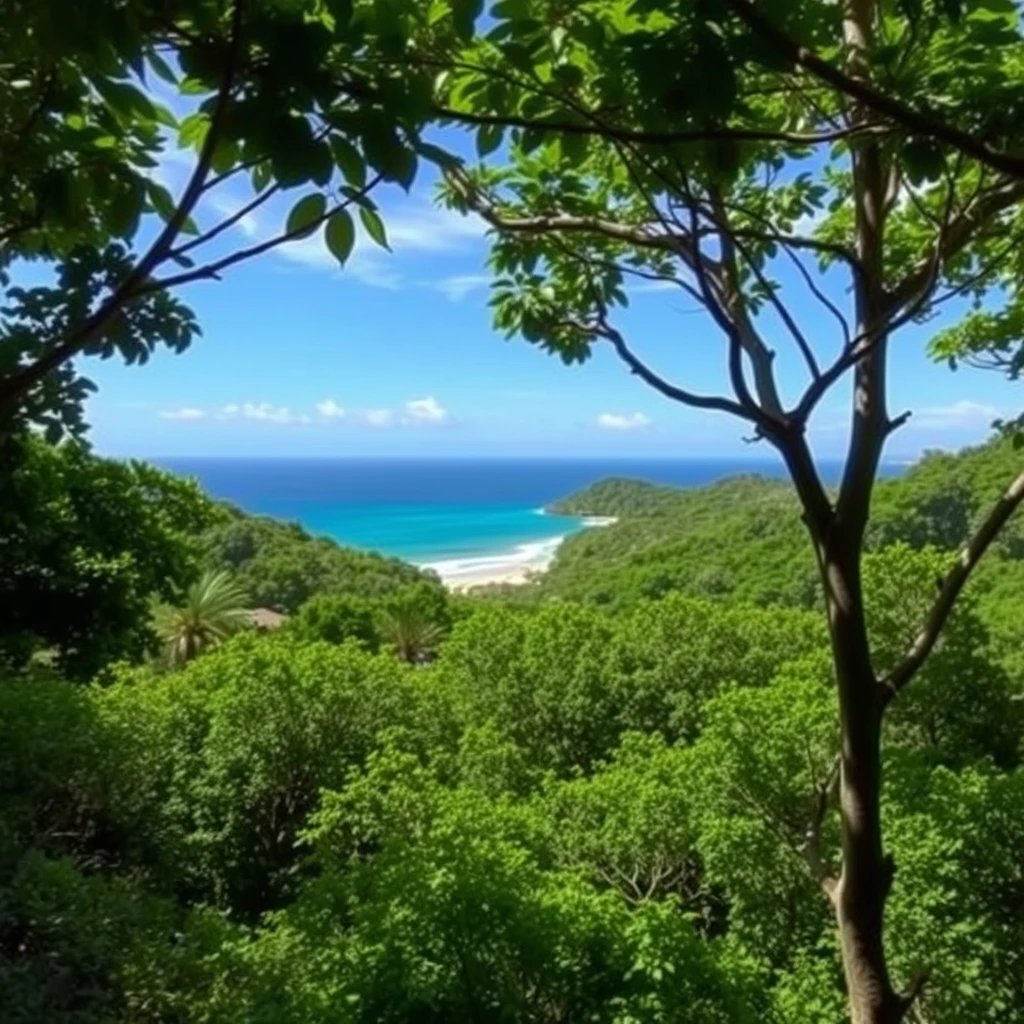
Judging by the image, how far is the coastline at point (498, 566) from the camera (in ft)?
183

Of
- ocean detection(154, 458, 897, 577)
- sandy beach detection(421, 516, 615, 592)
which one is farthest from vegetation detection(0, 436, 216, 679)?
sandy beach detection(421, 516, 615, 592)

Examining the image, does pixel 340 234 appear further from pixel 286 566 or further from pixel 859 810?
pixel 286 566

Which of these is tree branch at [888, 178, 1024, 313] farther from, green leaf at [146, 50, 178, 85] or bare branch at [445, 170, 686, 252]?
green leaf at [146, 50, 178, 85]

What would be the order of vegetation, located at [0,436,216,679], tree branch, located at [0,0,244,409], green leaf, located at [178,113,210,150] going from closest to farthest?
tree branch, located at [0,0,244,409] → green leaf, located at [178,113,210,150] → vegetation, located at [0,436,216,679]

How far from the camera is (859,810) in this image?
1813 mm

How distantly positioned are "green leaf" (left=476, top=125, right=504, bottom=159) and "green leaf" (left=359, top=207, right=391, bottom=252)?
0.39 m

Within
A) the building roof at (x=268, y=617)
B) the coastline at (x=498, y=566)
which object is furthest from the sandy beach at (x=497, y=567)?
the building roof at (x=268, y=617)

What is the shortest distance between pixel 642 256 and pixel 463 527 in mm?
97240

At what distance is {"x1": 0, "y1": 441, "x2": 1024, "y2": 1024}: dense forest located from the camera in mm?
3688

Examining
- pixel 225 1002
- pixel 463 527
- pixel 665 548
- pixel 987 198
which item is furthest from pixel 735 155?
pixel 463 527

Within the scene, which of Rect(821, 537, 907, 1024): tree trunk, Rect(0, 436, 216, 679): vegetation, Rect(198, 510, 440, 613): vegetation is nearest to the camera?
Rect(821, 537, 907, 1024): tree trunk

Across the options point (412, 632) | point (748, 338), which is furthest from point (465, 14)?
point (412, 632)

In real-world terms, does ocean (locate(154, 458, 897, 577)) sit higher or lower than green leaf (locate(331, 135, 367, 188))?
lower

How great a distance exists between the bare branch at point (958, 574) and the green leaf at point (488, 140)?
1.24 meters
